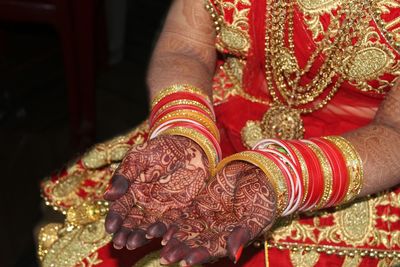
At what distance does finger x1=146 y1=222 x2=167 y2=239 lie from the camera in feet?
3.06

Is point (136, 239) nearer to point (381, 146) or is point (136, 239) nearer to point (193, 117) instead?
point (193, 117)

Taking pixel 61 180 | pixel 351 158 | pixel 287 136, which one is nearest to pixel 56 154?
pixel 61 180

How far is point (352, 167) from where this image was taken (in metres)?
1.06

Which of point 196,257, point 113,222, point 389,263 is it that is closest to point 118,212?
point 113,222

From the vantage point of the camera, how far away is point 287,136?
121cm

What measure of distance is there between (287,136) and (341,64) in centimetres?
16

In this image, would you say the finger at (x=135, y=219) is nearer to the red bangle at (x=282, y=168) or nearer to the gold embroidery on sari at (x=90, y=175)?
the red bangle at (x=282, y=168)

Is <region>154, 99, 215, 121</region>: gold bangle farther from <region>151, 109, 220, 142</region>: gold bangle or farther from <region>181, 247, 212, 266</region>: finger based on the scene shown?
<region>181, 247, 212, 266</region>: finger

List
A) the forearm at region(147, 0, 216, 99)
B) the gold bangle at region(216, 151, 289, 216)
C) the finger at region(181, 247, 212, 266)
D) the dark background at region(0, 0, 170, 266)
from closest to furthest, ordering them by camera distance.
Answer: the finger at region(181, 247, 212, 266), the gold bangle at region(216, 151, 289, 216), the forearm at region(147, 0, 216, 99), the dark background at region(0, 0, 170, 266)

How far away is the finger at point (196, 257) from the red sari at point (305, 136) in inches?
8.0

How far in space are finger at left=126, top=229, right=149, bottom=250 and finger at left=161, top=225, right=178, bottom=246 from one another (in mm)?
27

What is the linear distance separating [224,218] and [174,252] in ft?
0.35

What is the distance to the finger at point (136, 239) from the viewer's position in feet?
3.04

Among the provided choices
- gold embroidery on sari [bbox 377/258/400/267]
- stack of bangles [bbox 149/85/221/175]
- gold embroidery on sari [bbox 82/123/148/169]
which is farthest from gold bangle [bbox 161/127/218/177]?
gold embroidery on sari [bbox 377/258/400/267]
